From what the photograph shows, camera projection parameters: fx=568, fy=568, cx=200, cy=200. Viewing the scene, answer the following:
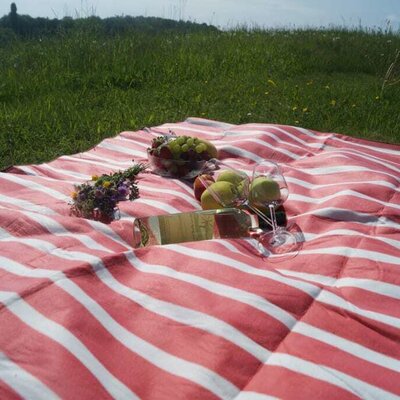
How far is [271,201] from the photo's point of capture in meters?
2.39

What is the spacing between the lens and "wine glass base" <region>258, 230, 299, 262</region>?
2.20 m

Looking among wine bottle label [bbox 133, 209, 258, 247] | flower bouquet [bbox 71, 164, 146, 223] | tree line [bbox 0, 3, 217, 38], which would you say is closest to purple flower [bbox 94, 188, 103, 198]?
flower bouquet [bbox 71, 164, 146, 223]

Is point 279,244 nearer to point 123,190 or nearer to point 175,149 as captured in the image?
point 123,190

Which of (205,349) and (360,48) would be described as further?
(360,48)

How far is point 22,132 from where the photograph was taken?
14.8ft

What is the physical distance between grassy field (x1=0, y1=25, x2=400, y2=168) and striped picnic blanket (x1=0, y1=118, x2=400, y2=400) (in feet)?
7.06

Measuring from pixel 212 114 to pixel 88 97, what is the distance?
1.39m

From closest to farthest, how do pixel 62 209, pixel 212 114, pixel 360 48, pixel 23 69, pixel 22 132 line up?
pixel 62 209
pixel 22 132
pixel 212 114
pixel 23 69
pixel 360 48

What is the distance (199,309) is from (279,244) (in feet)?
2.13

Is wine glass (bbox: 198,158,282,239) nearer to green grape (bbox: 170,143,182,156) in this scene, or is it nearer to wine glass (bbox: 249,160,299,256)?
wine glass (bbox: 249,160,299,256)

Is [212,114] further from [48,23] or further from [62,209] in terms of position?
[48,23]

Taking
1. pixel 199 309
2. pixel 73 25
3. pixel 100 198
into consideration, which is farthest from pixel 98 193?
pixel 73 25

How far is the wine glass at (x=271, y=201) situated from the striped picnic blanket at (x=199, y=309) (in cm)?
8

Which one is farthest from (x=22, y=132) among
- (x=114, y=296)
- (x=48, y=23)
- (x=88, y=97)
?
(x=48, y=23)
